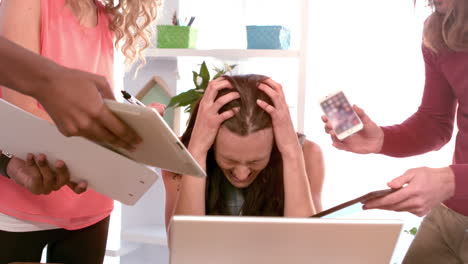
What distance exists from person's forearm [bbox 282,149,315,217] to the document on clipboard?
0.46 m

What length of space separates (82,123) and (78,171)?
44 cm

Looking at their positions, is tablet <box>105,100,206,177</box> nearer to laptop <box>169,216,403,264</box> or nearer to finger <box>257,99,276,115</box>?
laptop <box>169,216,403,264</box>

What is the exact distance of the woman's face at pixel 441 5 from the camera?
138 cm

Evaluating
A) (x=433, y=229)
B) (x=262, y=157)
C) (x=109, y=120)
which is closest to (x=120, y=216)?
(x=262, y=157)

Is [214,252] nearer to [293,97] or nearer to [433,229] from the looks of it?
[433,229]

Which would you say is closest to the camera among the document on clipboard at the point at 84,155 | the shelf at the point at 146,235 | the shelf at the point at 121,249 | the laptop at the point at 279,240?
the laptop at the point at 279,240

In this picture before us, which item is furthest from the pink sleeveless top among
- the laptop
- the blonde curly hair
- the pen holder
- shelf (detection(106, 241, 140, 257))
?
shelf (detection(106, 241, 140, 257))

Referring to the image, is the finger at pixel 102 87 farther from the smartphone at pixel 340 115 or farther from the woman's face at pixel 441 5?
the woman's face at pixel 441 5

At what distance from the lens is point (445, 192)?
3.57ft

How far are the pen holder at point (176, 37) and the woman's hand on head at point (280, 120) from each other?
0.87 m

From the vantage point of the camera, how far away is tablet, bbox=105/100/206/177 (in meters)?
0.67

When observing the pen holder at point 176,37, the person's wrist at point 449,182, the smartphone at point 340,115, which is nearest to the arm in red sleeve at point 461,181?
the person's wrist at point 449,182

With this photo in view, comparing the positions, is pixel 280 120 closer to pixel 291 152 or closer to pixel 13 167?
pixel 291 152

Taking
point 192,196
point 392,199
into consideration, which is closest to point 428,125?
point 392,199
